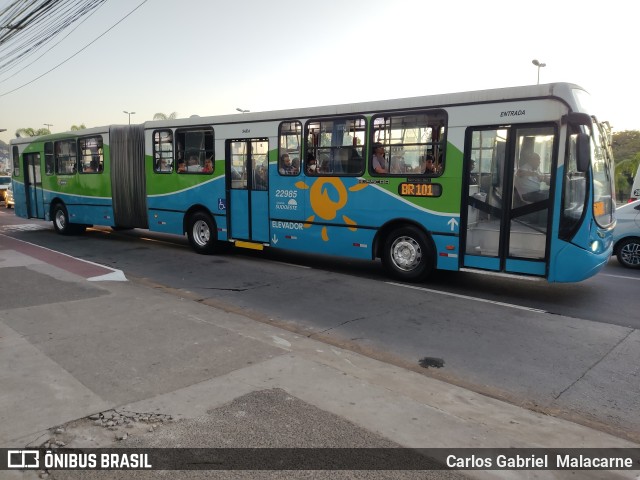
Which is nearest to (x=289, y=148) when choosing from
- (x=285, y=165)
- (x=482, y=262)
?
(x=285, y=165)

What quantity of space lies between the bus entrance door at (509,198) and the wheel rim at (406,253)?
3.12ft

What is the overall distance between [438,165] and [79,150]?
1202cm

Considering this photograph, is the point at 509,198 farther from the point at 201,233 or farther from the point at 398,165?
the point at 201,233

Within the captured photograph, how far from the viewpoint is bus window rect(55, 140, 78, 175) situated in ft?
51.1

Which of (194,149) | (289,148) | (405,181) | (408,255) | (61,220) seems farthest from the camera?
(61,220)

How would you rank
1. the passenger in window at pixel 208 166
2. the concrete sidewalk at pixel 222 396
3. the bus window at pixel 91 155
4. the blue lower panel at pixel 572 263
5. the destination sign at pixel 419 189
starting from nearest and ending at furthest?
the concrete sidewalk at pixel 222 396
the blue lower panel at pixel 572 263
the destination sign at pixel 419 189
the passenger in window at pixel 208 166
the bus window at pixel 91 155

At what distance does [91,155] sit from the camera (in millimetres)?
14883

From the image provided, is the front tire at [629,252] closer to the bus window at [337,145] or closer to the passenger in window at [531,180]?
the passenger in window at [531,180]

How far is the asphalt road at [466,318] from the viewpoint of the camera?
4.73m

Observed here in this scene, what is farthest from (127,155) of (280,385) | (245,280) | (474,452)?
(474,452)

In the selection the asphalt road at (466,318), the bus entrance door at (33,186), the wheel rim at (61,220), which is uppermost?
the bus entrance door at (33,186)

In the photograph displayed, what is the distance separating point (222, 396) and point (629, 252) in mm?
10246

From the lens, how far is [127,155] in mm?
13930

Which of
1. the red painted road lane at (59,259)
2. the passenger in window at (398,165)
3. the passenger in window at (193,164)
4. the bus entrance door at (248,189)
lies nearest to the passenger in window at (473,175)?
the passenger in window at (398,165)
